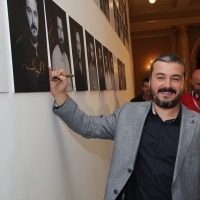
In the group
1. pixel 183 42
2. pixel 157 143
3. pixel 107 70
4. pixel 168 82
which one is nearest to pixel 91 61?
pixel 107 70

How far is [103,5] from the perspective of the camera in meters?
4.05

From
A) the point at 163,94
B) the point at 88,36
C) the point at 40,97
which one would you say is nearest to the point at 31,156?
the point at 40,97

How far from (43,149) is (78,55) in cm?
102

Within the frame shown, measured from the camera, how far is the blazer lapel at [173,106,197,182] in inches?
82.8

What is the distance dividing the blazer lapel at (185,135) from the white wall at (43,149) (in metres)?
0.74

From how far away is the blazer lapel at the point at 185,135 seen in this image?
2104 mm

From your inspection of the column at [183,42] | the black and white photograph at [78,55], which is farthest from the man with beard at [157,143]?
the column at [183,42]

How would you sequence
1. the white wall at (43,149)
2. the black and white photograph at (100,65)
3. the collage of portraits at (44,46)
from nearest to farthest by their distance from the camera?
the white wall at (43,149) → the collage of portraits at (44,46) → the black and white photograph at (100,65)

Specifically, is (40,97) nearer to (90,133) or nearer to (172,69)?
(90,133)

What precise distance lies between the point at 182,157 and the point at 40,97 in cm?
100

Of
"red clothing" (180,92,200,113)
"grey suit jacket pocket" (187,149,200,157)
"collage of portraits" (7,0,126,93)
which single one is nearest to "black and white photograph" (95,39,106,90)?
"collage of portraits" (7,0,126,93)

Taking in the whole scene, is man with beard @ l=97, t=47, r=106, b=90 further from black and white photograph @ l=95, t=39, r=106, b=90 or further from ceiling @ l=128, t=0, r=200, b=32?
ceiling @ l=128, t=0, r=200, b=32

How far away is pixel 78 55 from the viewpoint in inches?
102

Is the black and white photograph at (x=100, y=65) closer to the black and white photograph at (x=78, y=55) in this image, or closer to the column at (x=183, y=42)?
the black and white photograph at (x=78, y=55)
